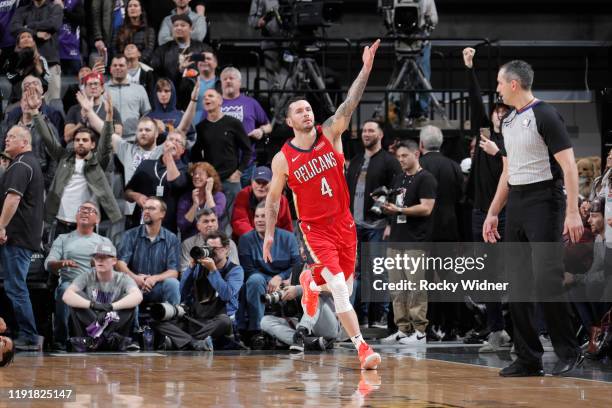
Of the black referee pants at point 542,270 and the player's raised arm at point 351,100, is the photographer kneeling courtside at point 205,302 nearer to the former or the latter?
the player's raised arm at point 351,100

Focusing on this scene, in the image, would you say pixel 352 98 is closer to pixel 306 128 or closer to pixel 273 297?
pixel 306 128

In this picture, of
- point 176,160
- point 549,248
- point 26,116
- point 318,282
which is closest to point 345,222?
point 318,282

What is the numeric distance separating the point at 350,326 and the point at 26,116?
5317 millimetres

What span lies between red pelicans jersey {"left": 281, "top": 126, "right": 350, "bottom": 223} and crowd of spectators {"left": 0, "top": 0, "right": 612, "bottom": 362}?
1462 millimetres

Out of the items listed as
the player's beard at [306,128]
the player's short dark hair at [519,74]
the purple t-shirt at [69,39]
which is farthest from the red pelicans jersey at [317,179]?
the purple t-shirt at [69,39]

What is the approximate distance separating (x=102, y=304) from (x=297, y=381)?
3438 millimetres

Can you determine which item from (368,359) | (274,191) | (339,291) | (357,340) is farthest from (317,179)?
(368,359)

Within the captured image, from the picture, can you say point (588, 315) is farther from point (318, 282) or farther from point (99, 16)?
point (99, 16)

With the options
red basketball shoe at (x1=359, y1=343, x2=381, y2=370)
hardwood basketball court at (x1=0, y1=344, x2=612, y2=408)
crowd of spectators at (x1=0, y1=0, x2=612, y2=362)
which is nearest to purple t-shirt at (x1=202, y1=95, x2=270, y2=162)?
crowd of spectators at (x1=0, y1=0, x2=612, y2=362)

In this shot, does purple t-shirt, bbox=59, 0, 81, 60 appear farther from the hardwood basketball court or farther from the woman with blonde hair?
the hardwood basketball court

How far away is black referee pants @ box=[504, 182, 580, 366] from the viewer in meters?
7.09

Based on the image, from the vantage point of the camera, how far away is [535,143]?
7137 millimetres

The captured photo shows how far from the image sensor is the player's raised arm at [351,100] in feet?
24.9

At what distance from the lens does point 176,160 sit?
11305 millimetres
